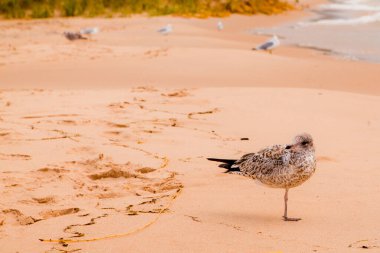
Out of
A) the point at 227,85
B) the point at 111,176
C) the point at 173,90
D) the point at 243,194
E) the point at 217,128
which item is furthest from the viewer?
the point at 227,85

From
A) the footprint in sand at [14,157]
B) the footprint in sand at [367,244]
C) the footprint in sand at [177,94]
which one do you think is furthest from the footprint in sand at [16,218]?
the footprint in sand at [177,94]

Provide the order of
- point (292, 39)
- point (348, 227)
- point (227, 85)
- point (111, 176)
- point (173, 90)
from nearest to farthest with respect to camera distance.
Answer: point (348, 227) < point (111, 176) < point (173, 90) < point (227, 85) < point (292, 39)

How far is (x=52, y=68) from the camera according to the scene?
38.5ft

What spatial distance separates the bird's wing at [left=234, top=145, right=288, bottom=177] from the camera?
169 inches

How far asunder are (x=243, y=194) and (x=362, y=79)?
666cm

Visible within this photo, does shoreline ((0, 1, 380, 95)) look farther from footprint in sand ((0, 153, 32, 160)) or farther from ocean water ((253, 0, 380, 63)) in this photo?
footprint in sand ((0, 153, 32, 160))

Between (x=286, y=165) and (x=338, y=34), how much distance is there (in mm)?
14700

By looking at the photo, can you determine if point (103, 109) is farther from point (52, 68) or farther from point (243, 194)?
point (52, 68)

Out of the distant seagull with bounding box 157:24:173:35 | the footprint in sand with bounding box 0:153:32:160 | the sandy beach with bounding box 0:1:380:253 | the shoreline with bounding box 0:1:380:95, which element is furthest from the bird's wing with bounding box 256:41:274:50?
the footprint in sand with bounding box 0:153:32:160

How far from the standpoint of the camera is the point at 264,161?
4.35 m

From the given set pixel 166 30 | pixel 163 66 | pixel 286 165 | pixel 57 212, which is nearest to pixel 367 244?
pixel 286 165

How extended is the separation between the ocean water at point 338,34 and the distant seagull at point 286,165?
365 inches

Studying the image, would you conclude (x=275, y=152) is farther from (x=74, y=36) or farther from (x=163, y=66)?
(x=74, y=36)

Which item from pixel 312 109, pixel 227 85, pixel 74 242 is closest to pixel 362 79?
pixel 227 85
